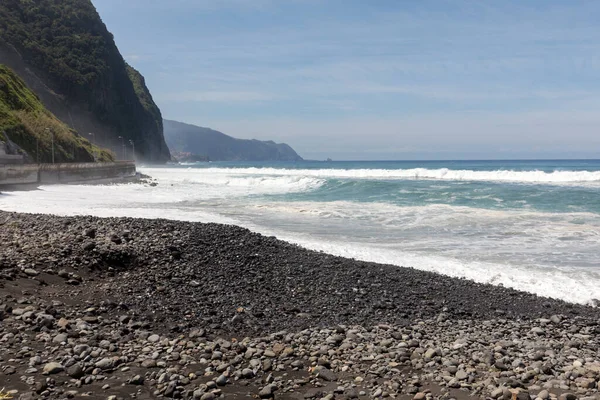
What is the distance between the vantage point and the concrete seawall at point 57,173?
29056 mm

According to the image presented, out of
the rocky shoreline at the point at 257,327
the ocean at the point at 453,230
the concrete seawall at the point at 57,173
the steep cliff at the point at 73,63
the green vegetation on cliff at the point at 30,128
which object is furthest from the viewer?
the steep cliff at the point at 73,63

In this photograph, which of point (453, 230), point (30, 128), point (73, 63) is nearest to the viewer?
point (453, 230)

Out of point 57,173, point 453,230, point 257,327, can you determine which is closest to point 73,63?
point 57,173

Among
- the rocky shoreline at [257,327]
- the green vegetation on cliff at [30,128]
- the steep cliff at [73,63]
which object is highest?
the steep cliff at [73,63]

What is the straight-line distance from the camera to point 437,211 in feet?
70.8

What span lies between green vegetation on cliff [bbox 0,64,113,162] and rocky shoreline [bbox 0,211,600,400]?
118 feet

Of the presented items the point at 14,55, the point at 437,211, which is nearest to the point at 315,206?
the point at 437,211

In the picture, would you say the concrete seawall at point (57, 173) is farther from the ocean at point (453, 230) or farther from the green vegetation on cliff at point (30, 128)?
the green vegetation on cliff at point (30, 128)

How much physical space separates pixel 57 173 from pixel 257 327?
33.4m

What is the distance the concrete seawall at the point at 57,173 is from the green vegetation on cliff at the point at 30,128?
541 centimetres

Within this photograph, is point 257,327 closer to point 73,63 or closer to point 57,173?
point 57,173

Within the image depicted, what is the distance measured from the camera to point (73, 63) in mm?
99312

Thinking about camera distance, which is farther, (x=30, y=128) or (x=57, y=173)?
(x=30, y=128)

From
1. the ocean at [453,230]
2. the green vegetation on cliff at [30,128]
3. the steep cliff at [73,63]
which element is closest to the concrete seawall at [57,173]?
the ocean at [453,230]
